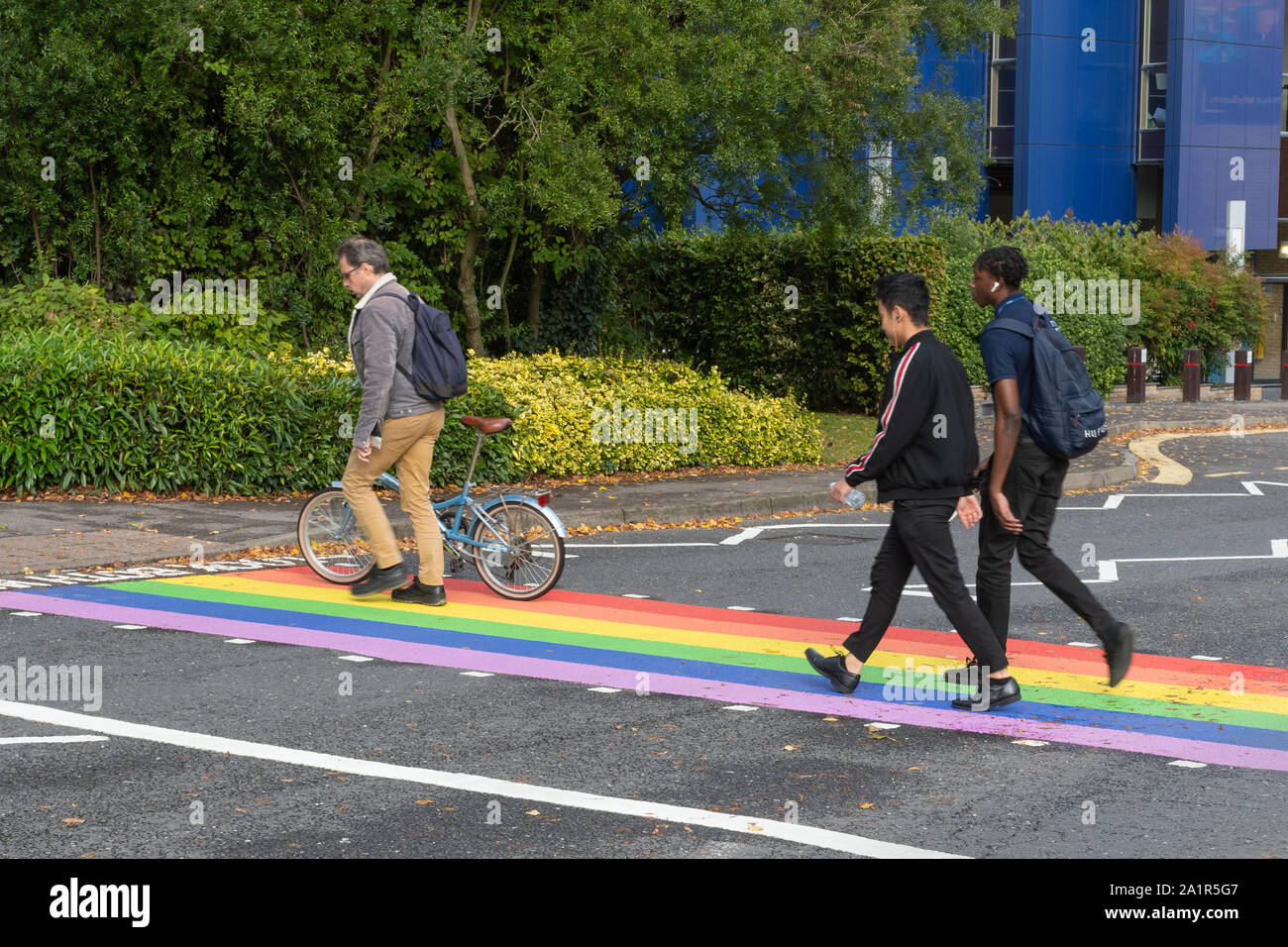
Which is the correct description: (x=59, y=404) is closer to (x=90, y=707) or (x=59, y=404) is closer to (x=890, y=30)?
Result: (x=90, y=707)

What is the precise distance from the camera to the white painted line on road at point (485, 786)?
492 cm

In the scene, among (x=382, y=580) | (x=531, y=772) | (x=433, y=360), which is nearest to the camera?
(x=531, y=772)

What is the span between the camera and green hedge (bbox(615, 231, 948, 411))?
887 inches

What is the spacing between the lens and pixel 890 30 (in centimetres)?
1728

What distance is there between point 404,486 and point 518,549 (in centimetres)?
83

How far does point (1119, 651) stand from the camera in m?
6.75

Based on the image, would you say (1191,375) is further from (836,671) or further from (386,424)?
(836,671)

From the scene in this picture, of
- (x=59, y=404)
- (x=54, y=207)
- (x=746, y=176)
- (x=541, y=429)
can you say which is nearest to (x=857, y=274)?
(x=746, y=176)

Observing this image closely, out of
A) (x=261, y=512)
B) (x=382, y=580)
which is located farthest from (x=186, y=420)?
(x=382, y=580)

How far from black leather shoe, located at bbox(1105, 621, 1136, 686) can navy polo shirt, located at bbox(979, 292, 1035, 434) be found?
98 cm

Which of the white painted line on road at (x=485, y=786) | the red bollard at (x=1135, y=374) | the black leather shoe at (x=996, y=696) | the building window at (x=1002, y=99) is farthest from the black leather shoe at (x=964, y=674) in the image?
the building window at (x=1002, y=99)

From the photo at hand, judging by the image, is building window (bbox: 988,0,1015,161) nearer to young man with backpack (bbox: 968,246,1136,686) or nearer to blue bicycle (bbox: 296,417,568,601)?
blue bicycle (bbox: 296,417,568,601)

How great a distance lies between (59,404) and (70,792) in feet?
27.6

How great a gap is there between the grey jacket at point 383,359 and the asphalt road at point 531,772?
1.46 m
